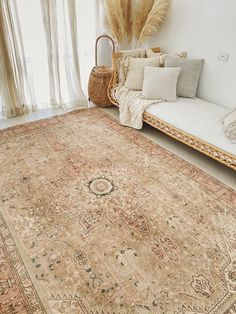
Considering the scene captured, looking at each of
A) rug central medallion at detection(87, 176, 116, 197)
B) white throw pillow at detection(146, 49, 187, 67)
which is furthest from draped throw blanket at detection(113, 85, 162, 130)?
rug central medallion at detection(87, 176, 116, 197)

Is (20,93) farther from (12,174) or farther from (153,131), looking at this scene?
(153,131)

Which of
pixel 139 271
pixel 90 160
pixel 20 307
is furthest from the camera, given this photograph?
pixel 90 160

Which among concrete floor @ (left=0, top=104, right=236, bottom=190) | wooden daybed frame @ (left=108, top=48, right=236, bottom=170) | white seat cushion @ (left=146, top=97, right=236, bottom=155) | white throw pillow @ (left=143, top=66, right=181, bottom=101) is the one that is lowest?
concrete floor @ (left=0, top=104, right=236, bottom=190)

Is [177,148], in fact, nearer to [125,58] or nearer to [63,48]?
[125,58]

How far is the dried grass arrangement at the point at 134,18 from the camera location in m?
3.06

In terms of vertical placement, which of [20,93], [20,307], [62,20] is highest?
[62,20]

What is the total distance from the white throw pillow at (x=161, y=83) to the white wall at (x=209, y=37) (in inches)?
16.0

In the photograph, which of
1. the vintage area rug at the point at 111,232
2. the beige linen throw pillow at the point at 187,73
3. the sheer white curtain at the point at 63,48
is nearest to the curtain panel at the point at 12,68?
the sheer white curtain at the point at 63,48

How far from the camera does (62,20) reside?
10.3 feet

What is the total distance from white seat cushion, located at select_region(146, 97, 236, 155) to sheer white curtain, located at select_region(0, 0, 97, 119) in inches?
54.9

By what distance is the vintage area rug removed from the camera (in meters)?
1.32

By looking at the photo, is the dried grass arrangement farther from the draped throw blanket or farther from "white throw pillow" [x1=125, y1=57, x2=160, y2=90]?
the draped throw blanket

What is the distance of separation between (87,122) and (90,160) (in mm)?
880

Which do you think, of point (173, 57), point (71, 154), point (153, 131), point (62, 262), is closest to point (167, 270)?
point (62, 262)
